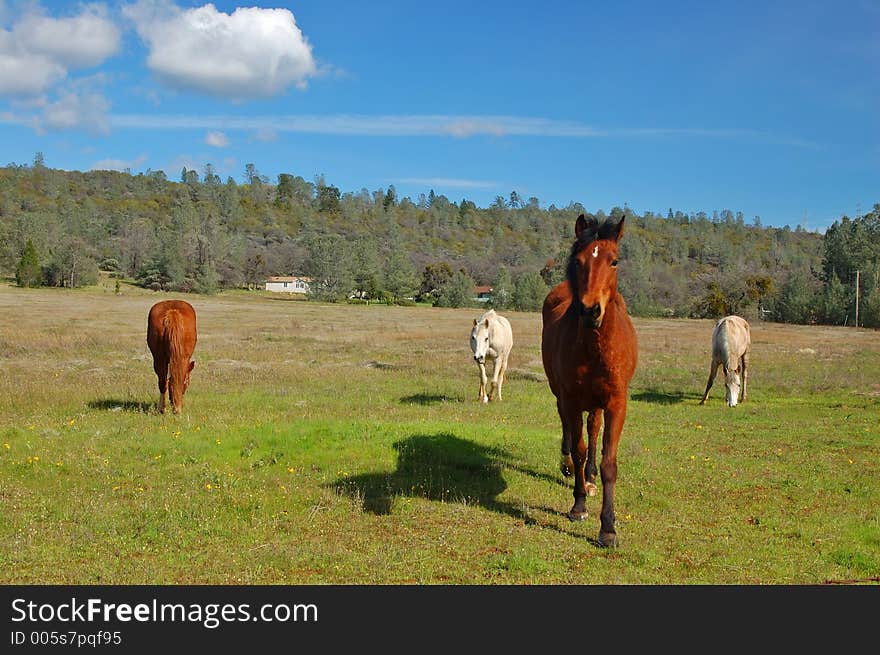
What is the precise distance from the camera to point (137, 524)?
Answer: 666 centimetres

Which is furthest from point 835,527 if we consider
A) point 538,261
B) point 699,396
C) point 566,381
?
point 538,261

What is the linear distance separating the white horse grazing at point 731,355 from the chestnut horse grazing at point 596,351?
10995 millimetres

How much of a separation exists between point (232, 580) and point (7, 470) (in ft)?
15.9

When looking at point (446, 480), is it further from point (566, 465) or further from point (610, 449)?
point (610, 449)

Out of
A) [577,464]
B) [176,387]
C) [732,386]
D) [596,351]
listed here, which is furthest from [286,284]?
[596,351]

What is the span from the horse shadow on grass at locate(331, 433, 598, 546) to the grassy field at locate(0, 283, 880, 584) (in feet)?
0.13

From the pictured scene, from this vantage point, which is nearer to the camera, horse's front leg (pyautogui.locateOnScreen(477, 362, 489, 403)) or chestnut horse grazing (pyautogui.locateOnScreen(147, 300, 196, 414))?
chestnut horse grazing (pyautogui.locateOnScreen(147, 300, 196, 414))

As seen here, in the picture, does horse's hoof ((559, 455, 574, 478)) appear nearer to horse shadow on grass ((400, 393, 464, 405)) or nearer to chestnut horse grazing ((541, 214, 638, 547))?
chestnut horse grazing ((541, 214, 638, 547))

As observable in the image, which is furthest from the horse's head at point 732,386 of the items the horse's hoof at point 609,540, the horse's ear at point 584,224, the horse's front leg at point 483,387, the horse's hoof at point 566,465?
the horse's ear at point 584,224

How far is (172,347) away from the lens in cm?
1281

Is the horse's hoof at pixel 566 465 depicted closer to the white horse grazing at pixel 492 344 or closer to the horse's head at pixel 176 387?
the white horse grazing at pixel 492 344

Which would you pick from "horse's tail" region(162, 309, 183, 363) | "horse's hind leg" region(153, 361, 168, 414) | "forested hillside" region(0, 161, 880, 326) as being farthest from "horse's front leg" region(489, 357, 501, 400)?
"forested hillside" region(0, 161, 880, 326)

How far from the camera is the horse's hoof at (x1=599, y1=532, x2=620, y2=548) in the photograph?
6.38 metres
